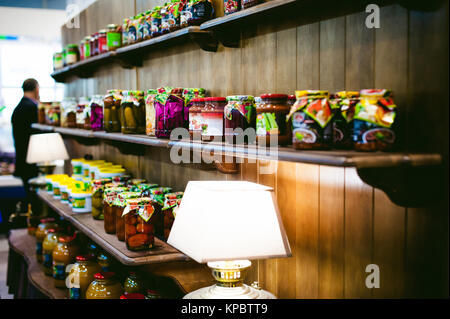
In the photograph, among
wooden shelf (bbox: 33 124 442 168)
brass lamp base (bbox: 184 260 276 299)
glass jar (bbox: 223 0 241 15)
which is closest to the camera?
wooden shelf (bbox: 33 124 442 168)

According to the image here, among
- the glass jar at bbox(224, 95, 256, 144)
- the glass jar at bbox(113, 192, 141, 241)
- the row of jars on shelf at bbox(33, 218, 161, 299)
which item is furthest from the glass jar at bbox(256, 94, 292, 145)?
the row of jars on shelf at bbox(33, 218, 161, 299)

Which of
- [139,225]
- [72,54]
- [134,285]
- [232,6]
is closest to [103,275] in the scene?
[134,285]

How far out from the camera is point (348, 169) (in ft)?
4.82

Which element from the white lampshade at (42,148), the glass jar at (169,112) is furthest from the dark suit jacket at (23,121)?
the glass jar at (169,112)

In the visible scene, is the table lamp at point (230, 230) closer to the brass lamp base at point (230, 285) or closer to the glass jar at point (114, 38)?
the brass lamp base at point (230, 285)

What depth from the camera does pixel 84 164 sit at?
11.3ft

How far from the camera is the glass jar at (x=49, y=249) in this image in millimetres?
3161

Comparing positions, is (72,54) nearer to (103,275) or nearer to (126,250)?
(103,275)

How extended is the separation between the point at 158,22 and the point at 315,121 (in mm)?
1258

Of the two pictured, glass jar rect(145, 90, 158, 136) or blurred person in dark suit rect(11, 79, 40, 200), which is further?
blurred person in dark suit rect(11, 79, 40, 200)

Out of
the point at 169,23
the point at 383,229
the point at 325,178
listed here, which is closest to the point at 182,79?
the point at 169,23

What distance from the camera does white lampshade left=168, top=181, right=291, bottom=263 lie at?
139 centimetres

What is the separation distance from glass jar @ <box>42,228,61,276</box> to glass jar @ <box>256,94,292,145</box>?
217 centimetres

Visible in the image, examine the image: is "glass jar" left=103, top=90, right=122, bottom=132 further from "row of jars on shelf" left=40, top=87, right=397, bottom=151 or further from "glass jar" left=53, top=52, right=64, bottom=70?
"glass jar" left=53, top=52, right=64, bottom=70
